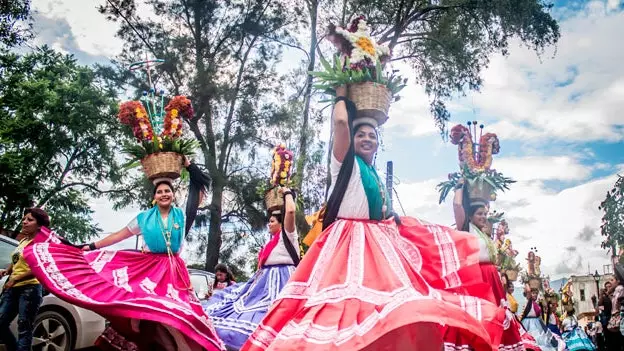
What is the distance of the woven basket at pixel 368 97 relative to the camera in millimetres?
4523

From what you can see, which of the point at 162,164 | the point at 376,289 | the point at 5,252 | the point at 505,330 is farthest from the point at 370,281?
the point at 5,252

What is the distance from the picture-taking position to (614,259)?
394 inches

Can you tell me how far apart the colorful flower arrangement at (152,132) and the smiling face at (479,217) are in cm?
303

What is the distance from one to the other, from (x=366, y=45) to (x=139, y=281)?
2948mm

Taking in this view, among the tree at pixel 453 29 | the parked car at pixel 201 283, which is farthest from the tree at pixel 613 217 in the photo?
the parked car at pixel 201 283

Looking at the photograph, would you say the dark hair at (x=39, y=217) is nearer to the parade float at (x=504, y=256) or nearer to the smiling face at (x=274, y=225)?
the smiling face at (x=274, y=225)

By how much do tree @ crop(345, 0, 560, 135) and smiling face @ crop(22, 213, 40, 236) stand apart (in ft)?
38.4

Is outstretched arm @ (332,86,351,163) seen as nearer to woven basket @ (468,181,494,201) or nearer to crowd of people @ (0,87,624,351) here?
crowd of people @ (0,87,624,351)

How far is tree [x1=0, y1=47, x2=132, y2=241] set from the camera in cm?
2002

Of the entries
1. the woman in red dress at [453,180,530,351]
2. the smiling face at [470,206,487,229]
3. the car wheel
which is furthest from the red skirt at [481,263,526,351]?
the car wheel

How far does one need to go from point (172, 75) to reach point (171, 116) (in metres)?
12.9

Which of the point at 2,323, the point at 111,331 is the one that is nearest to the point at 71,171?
the point at 2,323

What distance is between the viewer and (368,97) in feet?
14.8

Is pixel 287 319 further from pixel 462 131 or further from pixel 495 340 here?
pixel 462 131
